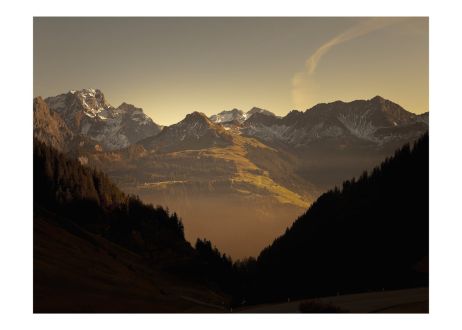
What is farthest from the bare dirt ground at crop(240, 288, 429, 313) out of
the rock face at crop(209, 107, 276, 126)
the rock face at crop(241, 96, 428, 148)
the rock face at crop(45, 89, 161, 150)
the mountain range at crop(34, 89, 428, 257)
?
the rock face at crop(241, 96, 428, 148)

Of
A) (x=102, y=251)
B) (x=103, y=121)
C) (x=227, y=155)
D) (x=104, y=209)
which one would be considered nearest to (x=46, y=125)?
(x=102, y=251)

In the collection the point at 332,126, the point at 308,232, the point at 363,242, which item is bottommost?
the point at 308,232

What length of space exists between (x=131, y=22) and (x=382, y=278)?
94.1 feet

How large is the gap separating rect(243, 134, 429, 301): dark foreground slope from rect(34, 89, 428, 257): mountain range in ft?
12.6

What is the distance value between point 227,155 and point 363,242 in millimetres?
108862

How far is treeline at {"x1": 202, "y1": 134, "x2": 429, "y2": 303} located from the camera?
36.4 metres

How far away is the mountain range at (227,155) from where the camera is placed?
59000 mm

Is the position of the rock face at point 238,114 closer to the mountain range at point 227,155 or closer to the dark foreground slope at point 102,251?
the mountain range at point 227,155

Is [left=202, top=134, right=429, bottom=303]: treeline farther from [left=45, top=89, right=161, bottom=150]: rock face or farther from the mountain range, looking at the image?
[left=45, top=89, right=161, bottom=150]: rock face

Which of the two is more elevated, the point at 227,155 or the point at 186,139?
the point at 186,139

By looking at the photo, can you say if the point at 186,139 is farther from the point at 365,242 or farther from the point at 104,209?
the point at 365,242

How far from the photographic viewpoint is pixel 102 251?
2270 inches
